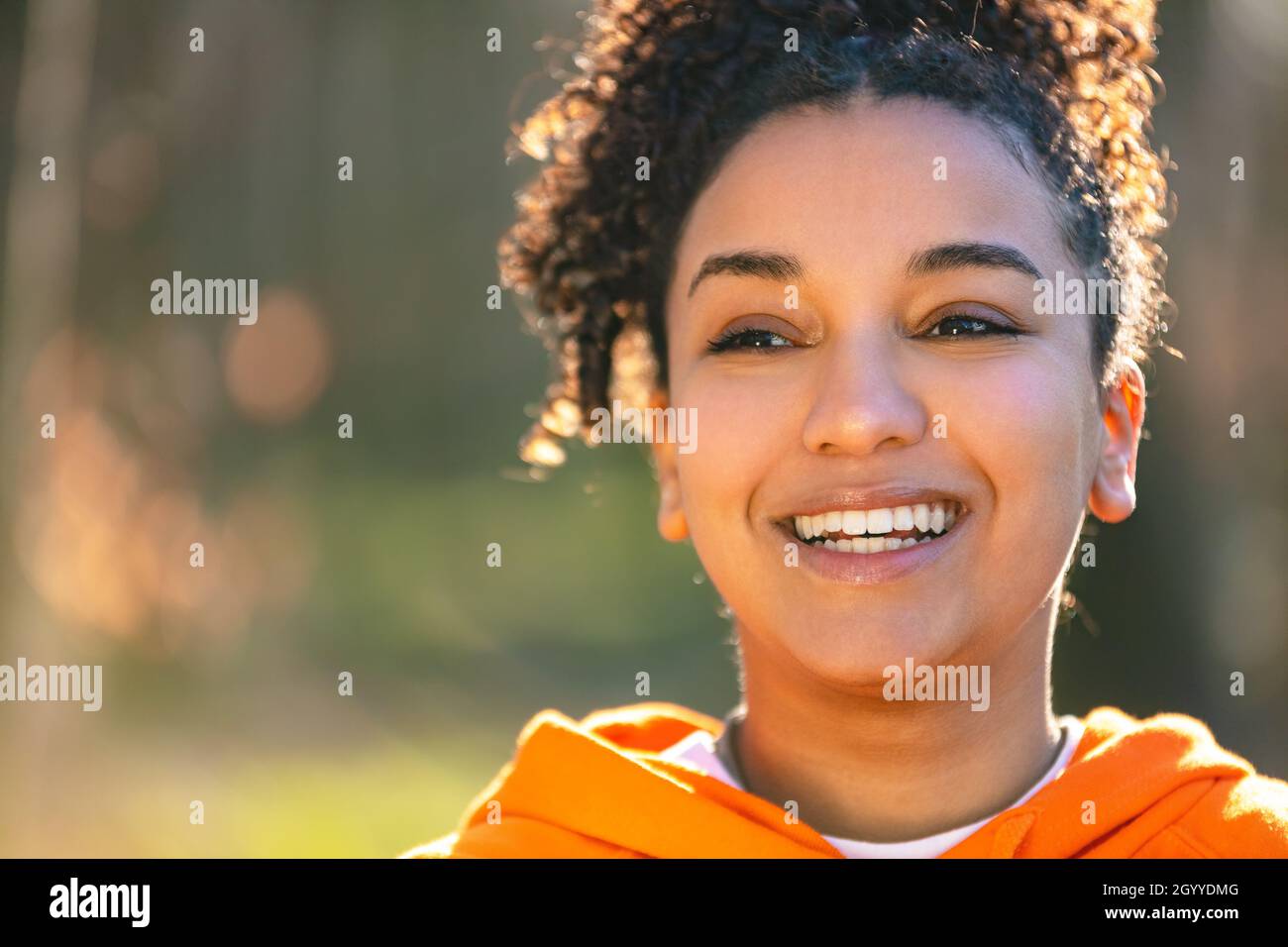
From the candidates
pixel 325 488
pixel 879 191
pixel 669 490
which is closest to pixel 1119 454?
pixel 879 191

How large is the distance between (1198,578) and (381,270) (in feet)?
18.5

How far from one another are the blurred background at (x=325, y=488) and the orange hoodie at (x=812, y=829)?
1.13 m

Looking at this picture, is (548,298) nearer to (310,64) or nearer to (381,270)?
(310,64)

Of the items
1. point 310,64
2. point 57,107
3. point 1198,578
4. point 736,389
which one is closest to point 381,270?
point 310,64

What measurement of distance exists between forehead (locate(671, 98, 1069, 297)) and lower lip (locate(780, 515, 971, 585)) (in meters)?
0.32

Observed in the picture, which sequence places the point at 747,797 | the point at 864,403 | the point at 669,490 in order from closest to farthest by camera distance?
the point at 864,403 < the point at 747,797 < the point at 669,490

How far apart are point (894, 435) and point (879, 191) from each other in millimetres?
305

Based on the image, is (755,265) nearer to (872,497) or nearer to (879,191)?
(879,191)

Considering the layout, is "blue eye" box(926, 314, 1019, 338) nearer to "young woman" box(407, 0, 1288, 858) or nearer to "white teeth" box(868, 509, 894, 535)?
"young woman" box(407, 0, 1288, 858)

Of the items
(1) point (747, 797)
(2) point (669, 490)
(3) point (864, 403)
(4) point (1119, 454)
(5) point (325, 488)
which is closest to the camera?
(3) point (864, 403)

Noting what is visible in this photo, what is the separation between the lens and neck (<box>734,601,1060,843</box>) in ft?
5.81

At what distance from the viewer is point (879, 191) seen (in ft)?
5.56

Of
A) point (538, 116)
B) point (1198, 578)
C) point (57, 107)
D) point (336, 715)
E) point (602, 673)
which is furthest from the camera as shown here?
point (602, 673)

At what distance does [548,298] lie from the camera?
89.7 inches
